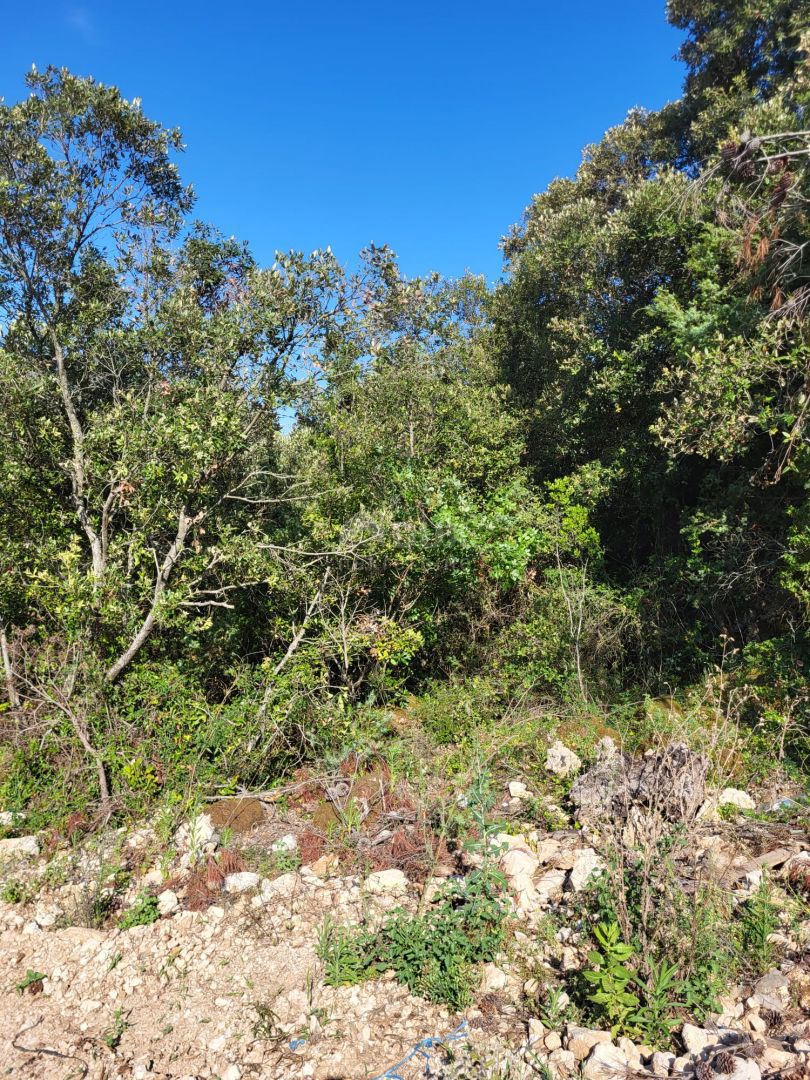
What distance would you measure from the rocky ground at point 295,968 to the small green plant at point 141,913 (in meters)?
0.01

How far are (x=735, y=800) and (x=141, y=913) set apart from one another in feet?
13.6

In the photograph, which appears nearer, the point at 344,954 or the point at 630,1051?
the point at 630,1051

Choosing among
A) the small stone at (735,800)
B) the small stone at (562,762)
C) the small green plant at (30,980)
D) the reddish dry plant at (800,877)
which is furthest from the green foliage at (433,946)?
the small stone at (735,800)

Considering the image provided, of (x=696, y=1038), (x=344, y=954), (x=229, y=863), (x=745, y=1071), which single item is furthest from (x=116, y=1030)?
(x=745, y=1071)

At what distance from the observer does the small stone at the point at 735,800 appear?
4.95 meters

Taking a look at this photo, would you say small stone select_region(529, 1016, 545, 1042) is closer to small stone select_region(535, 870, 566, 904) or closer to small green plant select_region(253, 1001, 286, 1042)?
small stone select_region(535, 870, 566, 904)

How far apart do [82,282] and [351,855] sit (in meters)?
5.74

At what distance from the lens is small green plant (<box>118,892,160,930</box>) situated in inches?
165

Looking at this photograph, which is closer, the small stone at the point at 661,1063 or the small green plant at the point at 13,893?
the small stone at the point at 661,1063

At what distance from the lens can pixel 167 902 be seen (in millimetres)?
4395

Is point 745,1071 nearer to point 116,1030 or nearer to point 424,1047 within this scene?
point 424,1047

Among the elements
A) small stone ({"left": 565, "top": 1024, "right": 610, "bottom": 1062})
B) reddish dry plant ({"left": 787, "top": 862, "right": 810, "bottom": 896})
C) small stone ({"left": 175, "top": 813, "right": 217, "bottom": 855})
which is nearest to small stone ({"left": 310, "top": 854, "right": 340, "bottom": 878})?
small stone ({"left": 175, "top": 813, "right": 217, "bottom": 855})

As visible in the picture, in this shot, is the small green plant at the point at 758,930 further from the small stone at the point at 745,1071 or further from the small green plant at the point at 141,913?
the small green plant at the point at 141,913

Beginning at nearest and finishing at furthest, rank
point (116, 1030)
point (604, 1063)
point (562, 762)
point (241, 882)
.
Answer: point (604, 1063) < point (116, 1030) < point (241, 882) < point (562, 762)
